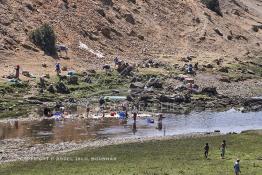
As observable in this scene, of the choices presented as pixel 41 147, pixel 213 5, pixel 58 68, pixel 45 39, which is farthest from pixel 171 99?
pixel 213 5

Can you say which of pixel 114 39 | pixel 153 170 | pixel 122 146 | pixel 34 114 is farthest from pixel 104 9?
pixel 153 170

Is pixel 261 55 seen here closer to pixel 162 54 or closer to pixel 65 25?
pixel 162 54

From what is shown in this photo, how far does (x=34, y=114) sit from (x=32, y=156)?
827 inches

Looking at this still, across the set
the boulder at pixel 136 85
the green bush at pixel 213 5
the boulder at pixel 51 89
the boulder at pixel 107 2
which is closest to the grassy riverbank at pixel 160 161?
the boulder at pixel 51 89

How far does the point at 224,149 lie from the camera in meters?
58.2

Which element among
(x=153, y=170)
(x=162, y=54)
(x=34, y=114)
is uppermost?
(x=162, y=54)

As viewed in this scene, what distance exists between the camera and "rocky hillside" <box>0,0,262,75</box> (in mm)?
105812

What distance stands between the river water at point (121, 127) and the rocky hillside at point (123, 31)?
21213mm

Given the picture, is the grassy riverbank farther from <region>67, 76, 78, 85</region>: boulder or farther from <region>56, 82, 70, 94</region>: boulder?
<region>67, 76, 78, 85</region>: boulder

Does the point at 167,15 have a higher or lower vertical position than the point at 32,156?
higher

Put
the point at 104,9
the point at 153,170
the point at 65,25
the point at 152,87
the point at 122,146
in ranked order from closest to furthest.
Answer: the point at 153,170
the point at 122,146
the point at 152,87
the point at 65,25
the point at 104,9

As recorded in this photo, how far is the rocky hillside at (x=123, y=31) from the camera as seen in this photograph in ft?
347

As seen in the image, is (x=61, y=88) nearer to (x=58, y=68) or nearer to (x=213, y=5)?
(x=58, y=68)

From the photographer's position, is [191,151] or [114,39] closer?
[191,151]
